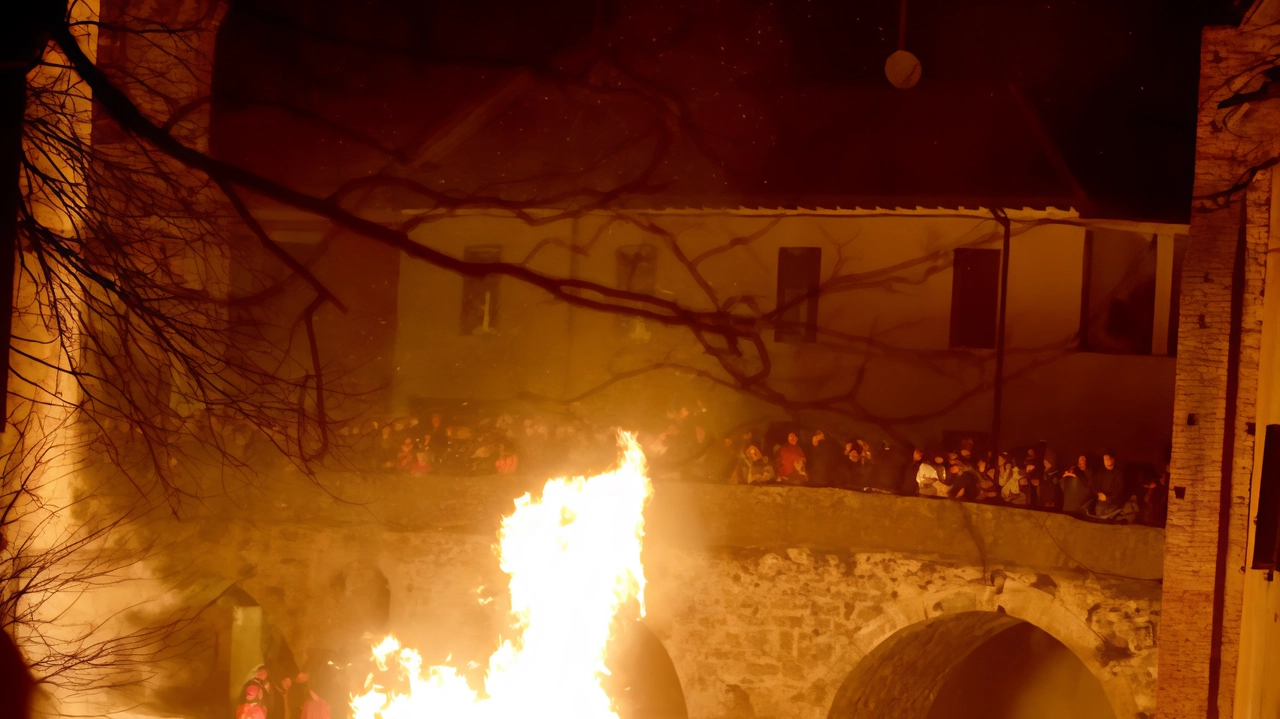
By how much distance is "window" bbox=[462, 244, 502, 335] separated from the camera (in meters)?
18.3

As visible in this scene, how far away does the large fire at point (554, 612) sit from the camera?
1486cm

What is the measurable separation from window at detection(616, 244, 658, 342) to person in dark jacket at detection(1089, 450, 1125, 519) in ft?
23.1

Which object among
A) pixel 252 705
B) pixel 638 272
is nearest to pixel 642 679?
pixel 252 705

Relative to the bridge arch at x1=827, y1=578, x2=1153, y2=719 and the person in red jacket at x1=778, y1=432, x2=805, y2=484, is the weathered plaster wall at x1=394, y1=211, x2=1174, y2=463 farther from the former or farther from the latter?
the bridge arch at x1=827, y1=578, x2=1153, y2=719

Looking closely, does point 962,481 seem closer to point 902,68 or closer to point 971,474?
Result: point 971,474

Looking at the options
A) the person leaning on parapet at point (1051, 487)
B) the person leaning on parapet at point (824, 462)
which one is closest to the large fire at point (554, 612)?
the person leaning on parapet at point (824, 462)

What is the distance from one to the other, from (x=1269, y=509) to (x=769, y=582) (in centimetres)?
748

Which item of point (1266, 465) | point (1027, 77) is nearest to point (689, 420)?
point (1027, 77)

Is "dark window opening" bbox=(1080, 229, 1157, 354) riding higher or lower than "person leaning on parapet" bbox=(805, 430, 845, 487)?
higher

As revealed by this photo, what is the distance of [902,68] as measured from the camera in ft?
53.1

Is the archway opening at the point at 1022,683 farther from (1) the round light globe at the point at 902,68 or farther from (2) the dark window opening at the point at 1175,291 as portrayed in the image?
(1) the round light globe at the point at 902,68

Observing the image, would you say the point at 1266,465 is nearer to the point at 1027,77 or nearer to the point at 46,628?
the point at 1027,77

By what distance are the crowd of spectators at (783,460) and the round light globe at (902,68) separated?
5.28 meters

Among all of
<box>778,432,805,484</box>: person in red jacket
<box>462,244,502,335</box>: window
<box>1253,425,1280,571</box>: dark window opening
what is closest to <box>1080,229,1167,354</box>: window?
<box>778,432,805,484</box>: person in red jacket
